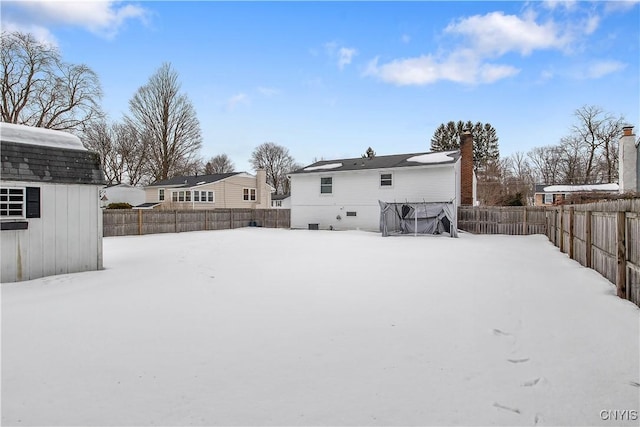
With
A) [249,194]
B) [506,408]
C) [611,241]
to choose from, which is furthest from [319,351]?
[249,194]

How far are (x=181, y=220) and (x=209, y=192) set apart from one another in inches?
371

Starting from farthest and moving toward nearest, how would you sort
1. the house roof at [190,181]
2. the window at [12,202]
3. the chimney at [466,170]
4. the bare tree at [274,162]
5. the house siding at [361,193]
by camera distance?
the bare tree at [274,162]
the house roof at [190,181]
the chimney at [466,170]
the house siding at [361,193]
the window at [12,202]

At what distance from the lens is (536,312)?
5039 mm

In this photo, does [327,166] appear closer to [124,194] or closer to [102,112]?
[102,112]

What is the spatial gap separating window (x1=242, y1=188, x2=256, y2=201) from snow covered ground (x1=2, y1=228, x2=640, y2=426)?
2702 centimetres

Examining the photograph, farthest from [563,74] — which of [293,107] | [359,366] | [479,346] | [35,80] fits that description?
[35,80]

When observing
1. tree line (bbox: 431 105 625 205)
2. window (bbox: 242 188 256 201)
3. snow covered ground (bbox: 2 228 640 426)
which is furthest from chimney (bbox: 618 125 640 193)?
window (bbox: 242 188 256 201)

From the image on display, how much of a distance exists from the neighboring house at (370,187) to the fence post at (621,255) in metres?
12.7

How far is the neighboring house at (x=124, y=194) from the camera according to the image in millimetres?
34031

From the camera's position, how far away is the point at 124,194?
34.5 m

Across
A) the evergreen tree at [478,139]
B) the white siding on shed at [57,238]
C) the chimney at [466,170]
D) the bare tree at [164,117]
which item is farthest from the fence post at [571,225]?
the evergreen tree at [478,139]

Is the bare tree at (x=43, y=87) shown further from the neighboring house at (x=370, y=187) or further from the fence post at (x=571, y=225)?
the fence post at (x=571, y=225)

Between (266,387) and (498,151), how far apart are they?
5273cm

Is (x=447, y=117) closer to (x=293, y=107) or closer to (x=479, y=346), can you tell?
(x=293, y=107)
